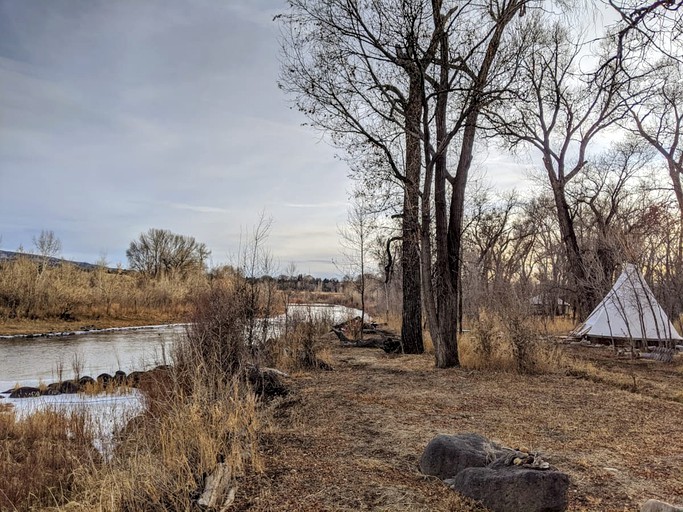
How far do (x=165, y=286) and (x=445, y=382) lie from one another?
95.1ft

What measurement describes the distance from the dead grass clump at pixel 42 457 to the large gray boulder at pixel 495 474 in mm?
2632

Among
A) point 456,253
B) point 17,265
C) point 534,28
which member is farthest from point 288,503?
point 17,265

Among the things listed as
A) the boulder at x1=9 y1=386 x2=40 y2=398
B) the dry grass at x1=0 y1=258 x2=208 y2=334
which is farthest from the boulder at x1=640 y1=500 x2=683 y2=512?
the dry grass at x1=0 y1=258 x2=208 y2=334

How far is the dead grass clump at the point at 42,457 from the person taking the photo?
4.36 m

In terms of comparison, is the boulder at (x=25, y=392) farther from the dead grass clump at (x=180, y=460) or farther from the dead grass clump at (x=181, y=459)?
the dead grass clump at (x=180, y=460)

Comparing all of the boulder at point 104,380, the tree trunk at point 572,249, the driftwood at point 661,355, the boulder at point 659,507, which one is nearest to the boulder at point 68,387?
the boulder at point 104,380

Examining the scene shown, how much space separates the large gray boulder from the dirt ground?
0.38 feet

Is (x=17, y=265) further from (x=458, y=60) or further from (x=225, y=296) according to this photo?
(x=458, y=60)

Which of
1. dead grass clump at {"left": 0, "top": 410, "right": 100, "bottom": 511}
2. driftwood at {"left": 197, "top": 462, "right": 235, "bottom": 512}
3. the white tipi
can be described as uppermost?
the white tipi

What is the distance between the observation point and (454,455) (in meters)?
3.61

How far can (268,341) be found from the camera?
10.3 m

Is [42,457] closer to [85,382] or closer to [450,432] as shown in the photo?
[450,432]

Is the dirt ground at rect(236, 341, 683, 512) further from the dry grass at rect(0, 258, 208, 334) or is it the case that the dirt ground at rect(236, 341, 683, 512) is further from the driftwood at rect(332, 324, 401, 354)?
the dry grass at rect(0, 258, 208, 334)

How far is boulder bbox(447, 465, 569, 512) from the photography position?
2.92 m
